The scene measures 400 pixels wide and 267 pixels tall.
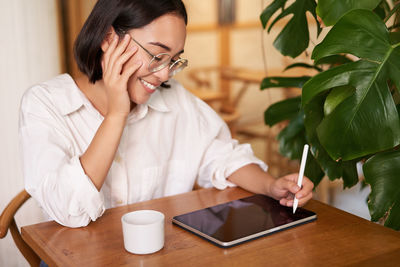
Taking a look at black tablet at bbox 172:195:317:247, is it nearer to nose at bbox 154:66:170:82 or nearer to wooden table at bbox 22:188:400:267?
wooden table at bbox 22:188:400:267

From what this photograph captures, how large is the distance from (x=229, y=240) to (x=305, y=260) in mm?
166

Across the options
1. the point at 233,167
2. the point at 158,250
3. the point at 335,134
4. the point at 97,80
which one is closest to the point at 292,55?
the point at 233,167

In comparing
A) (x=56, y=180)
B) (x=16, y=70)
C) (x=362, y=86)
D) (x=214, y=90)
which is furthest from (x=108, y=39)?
(x=214, y=90)

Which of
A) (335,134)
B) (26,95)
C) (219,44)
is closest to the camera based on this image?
(335,134)

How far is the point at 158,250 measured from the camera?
3.44 feet

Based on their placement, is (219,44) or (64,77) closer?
(64,77)

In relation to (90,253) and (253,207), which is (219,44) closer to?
(253,207)

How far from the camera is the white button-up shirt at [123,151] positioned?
1.21 meters

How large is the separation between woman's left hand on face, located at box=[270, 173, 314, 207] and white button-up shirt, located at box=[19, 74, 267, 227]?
0.65ft

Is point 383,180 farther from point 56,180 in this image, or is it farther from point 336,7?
point 56,180

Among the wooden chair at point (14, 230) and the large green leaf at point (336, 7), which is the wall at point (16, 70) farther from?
the large green leaf at point (336, 7)

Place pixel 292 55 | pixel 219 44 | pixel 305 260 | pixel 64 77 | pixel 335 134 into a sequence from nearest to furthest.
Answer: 1. pixel 305 260
2. pixel 335 134
3. pixel 64 77
4. pixel 292 55
5. pixel 219 44

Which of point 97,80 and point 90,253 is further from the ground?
point 97,80

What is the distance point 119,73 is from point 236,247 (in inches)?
22.8
